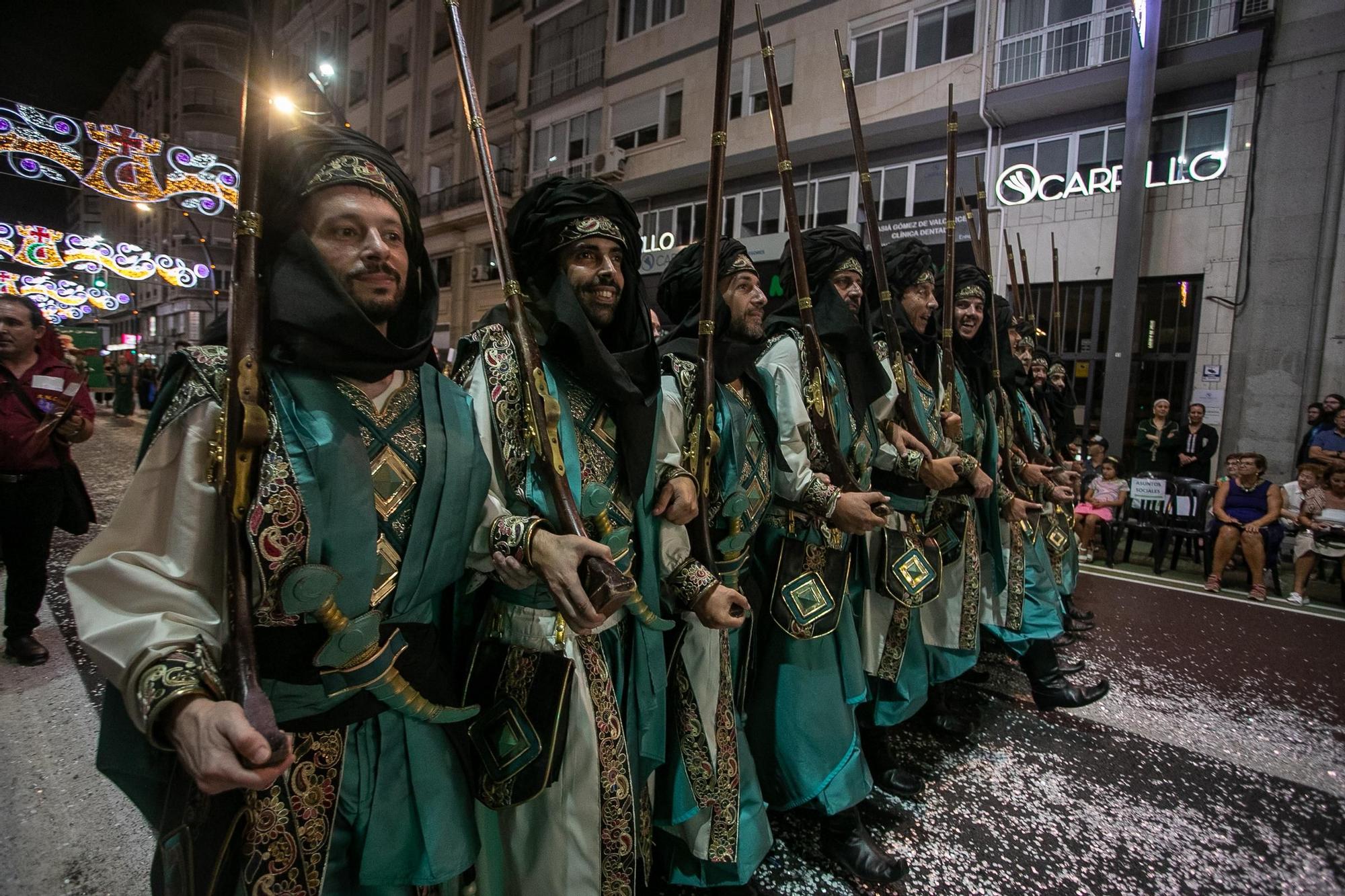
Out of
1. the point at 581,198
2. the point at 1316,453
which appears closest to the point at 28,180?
the point at 581,198

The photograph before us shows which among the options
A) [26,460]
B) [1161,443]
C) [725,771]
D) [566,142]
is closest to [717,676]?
[725,771]

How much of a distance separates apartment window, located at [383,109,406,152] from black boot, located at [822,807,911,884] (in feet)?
70.1

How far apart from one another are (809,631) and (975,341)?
223 centimetres

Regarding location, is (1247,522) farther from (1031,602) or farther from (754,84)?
(754,84)

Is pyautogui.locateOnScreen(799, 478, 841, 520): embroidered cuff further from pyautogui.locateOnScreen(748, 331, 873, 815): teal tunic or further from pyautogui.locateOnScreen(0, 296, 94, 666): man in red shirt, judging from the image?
pyautogui.locateOnScreen(0, 296, 94, 666): man in red shirt

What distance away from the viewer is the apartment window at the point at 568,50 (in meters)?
15.0

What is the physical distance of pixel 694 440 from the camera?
1.96 m

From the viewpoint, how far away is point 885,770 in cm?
262

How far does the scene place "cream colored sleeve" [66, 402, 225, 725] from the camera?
982 millimetres

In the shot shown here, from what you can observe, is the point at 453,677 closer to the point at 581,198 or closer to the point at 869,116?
the point at 581,198

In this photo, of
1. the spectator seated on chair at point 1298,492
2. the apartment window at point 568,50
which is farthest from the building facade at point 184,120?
the spectator seated on chair at point 1298,492

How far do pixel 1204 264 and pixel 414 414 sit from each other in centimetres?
1073

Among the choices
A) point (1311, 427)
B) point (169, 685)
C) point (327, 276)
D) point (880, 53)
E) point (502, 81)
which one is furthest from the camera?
point (502, 81)

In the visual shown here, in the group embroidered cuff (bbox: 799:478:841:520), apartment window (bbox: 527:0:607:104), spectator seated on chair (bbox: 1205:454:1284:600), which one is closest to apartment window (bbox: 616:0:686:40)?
apartment window (bbox: 527:0:607:104)
